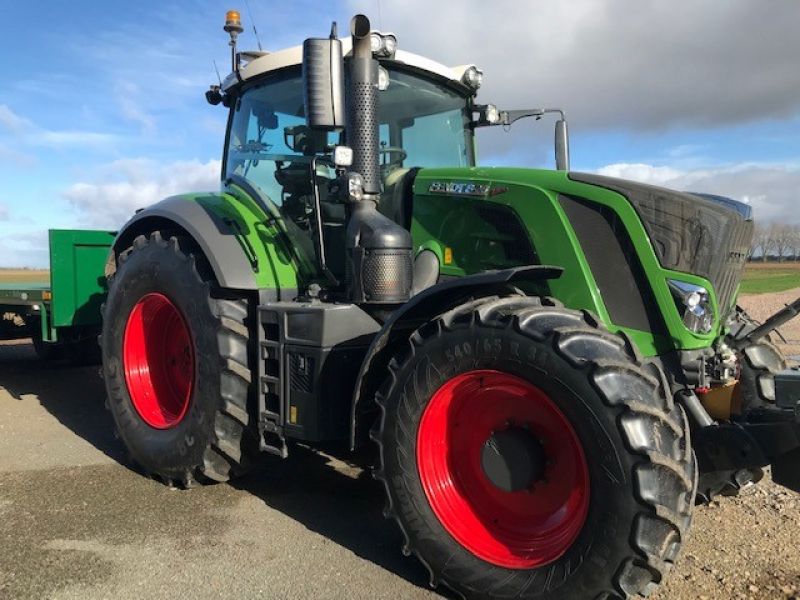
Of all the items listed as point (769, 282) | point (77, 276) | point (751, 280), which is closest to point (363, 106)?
point (77, 276)

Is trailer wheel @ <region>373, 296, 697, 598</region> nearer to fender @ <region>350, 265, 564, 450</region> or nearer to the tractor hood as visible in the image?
fender @ <region>350, 265, 564, 450</region>

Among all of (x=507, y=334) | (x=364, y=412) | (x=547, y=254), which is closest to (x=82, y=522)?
(x=364, y=412)

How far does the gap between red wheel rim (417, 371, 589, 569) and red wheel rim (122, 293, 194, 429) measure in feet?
7.17

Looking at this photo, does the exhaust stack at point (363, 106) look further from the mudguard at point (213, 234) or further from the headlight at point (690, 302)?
the headlight at point (690, 302)

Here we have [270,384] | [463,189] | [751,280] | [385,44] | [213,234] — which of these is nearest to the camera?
[463,189]

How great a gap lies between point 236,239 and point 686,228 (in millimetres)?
2446

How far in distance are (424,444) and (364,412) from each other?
1.28ft

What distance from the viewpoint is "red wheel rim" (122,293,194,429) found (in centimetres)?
463

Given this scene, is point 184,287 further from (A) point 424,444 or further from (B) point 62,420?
(B) point 62,420

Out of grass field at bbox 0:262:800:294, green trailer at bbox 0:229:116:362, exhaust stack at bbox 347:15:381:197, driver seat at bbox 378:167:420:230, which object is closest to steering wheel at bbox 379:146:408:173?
driver seat at bbox 378:167:420:230

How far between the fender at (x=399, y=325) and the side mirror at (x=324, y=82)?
3.02 ft

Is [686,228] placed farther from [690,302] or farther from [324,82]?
[324,82]

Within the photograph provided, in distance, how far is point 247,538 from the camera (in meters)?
3.54

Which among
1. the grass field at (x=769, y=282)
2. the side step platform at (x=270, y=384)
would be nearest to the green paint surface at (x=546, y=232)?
the side step platform at (x=270, y=384)
